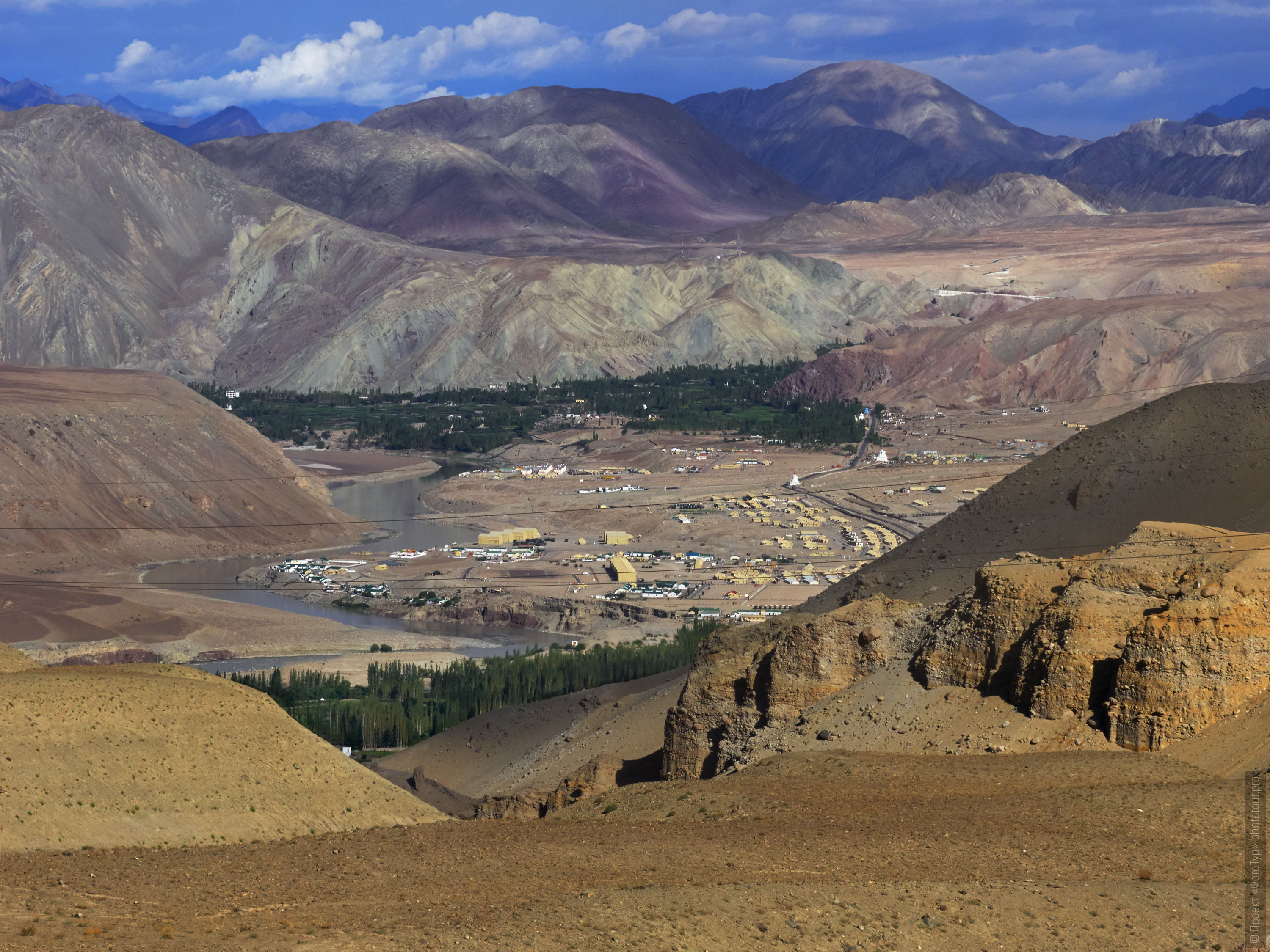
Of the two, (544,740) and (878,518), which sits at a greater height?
(878,518)

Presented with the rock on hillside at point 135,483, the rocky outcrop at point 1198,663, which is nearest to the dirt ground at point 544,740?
the rocky outcrop at point 1198,663

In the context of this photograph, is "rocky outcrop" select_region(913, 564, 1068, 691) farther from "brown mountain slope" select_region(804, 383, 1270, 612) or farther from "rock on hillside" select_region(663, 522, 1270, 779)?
"brown mountain slope" select_region(804, 383, 1270, 612)

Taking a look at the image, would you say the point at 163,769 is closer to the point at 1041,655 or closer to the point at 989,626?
the point at 989,626

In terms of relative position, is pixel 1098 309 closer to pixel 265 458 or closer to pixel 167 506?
pixel 265 458

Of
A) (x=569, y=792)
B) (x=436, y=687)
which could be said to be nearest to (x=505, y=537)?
(x=436, y=687)

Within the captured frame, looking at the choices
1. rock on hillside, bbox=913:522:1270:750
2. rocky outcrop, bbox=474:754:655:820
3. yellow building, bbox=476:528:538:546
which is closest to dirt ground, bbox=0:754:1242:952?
rock on hillside, bbox=913:522:1270:750
